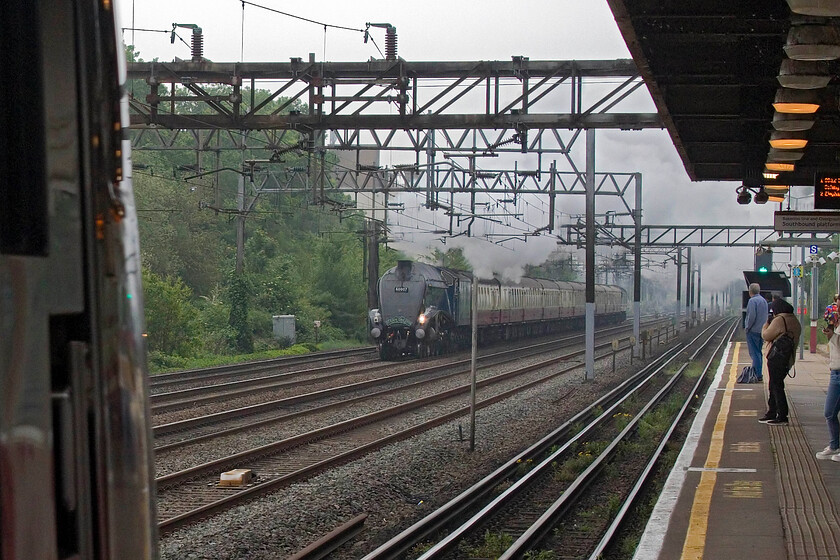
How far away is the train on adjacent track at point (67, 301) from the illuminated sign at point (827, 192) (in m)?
11.5

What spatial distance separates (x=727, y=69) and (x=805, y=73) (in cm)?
116

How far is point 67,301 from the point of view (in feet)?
5.64

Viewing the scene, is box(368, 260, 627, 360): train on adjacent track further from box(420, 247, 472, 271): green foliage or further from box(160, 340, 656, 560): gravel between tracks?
box(160, 340, 656, 560): gravel between tracks

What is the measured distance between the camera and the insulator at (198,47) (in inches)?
593

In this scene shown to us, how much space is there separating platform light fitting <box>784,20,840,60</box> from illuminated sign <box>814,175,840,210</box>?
18.2 ft

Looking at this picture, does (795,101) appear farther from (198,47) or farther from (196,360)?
(196,360)

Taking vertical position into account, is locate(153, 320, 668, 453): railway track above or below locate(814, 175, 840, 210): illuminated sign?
below

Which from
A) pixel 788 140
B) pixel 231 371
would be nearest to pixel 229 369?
pixel 231 371

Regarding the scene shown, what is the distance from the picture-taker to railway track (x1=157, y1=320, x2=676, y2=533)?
9.56 meters

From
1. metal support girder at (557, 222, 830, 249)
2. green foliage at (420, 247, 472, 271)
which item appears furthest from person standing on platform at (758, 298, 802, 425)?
green foliage at (420, 247, 472, 271)

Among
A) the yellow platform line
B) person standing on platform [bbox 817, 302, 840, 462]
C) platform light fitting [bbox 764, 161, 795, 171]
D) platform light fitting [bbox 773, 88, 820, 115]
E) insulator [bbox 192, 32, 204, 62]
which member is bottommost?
the yellow platform line

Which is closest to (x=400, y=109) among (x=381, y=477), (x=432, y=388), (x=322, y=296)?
(x=381, y=477)

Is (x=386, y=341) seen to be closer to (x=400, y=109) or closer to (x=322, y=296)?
(x=322, y=296)

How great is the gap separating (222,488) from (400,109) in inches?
249
